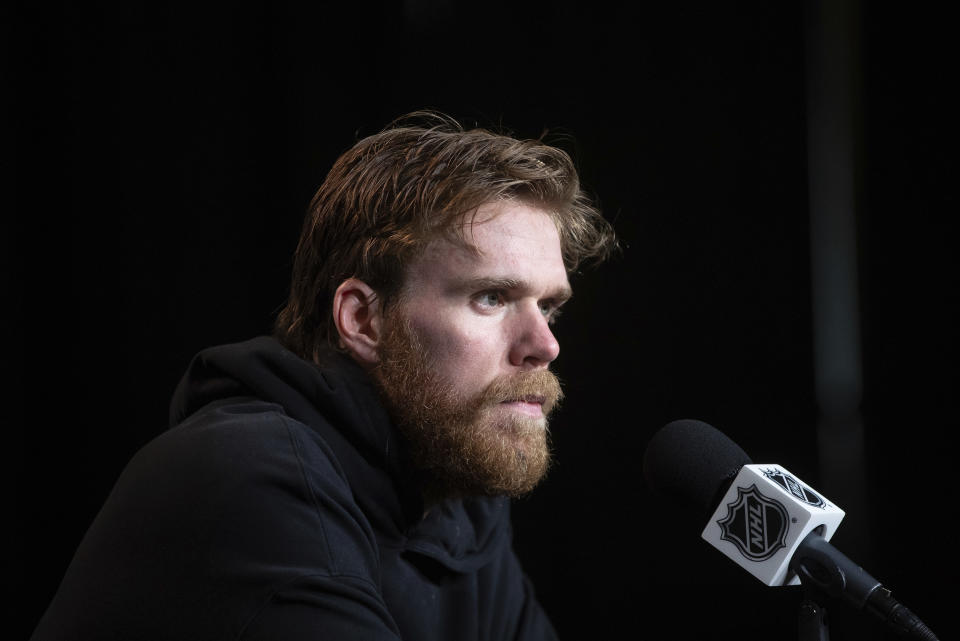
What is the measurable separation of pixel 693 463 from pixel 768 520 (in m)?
0.16

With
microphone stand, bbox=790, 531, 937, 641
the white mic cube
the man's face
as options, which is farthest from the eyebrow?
microphone stand, bbox=790, 531, 937, 641

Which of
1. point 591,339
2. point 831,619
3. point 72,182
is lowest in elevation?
point 831,619

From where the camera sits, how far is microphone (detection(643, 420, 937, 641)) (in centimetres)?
92

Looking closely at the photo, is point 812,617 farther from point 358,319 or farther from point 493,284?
point 358,319

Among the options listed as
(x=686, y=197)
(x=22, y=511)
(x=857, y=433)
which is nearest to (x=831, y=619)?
(x=857, y=433)

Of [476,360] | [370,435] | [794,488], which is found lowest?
[370,435]

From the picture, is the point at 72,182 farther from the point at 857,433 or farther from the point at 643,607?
the point at 857,433

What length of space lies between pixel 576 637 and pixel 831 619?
0.68 metres

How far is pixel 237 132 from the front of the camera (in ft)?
8.29

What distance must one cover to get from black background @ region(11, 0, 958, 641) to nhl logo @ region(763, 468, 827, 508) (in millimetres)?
989

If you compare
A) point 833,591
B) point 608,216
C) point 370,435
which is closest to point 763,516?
point 833,591

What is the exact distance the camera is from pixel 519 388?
1.58m

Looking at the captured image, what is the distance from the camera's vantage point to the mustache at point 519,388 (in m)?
1.58

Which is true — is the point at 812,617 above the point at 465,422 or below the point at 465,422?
above
